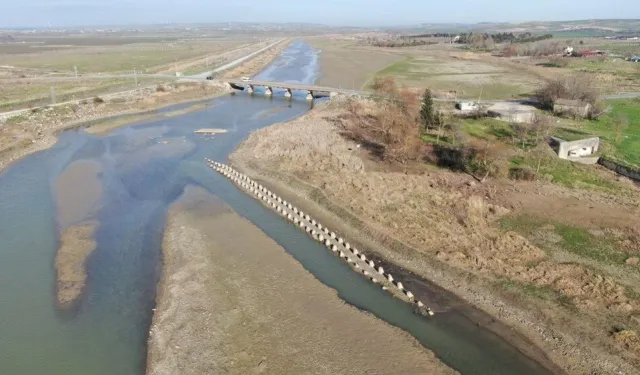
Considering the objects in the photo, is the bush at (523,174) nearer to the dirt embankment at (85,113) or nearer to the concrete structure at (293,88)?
the concrete structure at (293,88)

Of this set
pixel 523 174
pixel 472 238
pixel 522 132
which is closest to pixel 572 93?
pixel 522 132

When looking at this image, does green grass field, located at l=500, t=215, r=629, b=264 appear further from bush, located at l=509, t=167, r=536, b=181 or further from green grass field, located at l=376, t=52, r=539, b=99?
green grass field, located at l=376, t=52, r=539, b=99

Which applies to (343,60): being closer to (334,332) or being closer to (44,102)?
(44,102)

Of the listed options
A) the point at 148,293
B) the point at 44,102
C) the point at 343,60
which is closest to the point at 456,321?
the point at 148,293

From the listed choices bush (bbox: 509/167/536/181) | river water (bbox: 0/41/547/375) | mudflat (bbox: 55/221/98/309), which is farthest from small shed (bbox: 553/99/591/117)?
mudflat (bbox: 55/221/98/309)

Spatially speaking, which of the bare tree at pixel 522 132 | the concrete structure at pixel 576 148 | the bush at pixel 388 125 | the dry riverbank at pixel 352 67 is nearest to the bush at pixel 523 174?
the concrete structure at pixel 576 148
